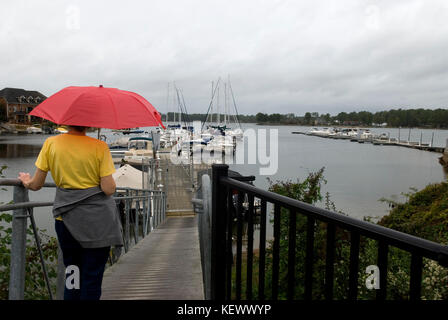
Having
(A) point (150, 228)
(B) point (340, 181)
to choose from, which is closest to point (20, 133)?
(B) point (340, 181)

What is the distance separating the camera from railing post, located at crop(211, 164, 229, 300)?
9.44ft

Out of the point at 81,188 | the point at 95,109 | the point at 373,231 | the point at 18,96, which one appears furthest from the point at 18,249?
the point at 18,96

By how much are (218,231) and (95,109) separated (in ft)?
4.68

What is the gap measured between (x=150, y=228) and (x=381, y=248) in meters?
13.1

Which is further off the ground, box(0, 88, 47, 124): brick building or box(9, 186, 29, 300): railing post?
box(0, 88, 47, 124): brick building

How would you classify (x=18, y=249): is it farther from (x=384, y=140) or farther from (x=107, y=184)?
(x=384, y=140)

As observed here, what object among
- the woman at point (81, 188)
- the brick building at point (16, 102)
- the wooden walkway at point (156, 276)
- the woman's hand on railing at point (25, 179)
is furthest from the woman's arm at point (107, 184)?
the brick building at point (16, 102)

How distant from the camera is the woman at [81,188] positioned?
2.75 meters

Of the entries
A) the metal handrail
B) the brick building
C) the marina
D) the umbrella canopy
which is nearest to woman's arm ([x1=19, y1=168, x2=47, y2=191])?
the umbrella canopy

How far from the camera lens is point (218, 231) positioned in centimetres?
299

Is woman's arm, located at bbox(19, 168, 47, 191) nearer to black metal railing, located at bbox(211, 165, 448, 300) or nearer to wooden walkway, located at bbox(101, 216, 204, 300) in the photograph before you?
black metal railing, located at bbox(211, 165, 448, 300)

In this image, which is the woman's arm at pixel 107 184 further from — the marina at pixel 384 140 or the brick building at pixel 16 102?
the brick building at pixel 16 102

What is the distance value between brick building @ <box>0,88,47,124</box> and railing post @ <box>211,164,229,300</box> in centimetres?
12434
